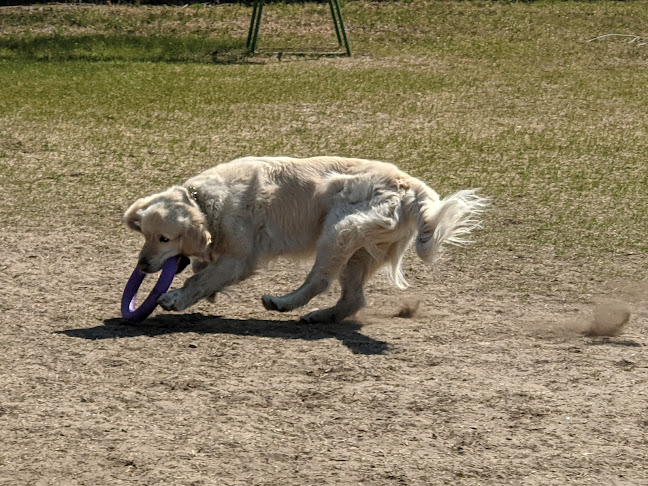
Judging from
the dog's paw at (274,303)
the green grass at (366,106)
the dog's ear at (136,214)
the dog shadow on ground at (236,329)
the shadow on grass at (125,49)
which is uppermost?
the dog's ear at (136,214)

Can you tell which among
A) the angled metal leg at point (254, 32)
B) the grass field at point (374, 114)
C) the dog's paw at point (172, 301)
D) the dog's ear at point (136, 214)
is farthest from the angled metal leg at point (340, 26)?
the dog's paw at point (172, 301)

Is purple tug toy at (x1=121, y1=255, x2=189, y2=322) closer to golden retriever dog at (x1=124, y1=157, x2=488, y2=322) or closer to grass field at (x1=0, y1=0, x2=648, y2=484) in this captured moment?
golden retriever dog at (x1=124, y1=157, x2=488, y2=322)

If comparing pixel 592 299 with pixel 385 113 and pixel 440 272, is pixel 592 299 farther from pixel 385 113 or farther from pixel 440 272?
pixel 385 113

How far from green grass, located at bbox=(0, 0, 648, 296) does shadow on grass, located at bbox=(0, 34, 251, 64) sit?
55 mm

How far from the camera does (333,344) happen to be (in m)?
6.69

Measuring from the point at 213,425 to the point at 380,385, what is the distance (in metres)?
1.06

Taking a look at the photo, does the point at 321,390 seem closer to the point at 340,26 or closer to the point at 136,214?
the point at 136,214

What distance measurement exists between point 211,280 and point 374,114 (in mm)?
8164

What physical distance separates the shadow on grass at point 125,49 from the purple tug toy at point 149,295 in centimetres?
1266

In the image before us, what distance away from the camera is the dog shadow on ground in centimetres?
676

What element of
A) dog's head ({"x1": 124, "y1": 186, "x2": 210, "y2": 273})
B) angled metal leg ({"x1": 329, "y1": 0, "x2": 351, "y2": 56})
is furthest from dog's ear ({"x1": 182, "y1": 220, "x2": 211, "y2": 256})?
angled metal leg ({"x1": 329, "y1": 0, "x2": 351, "y2": 56})

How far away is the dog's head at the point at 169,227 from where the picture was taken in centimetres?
708

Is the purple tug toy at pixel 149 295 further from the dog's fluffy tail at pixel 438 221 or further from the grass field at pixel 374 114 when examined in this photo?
the dog's fluffy tail at pixel 438 221

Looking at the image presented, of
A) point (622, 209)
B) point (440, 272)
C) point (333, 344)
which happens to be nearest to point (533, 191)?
point (622, 209)
